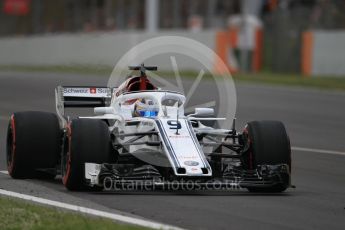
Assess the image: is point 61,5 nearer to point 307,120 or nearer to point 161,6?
point 161,6

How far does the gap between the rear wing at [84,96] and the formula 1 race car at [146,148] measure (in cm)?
91

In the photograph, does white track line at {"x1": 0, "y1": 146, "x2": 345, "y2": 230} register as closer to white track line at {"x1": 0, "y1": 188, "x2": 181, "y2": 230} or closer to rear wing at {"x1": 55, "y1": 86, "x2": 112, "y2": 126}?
white track line at {"x1": 0, "y1": 188, "x2": 181, "y2": 230}

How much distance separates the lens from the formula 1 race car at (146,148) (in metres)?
10.4

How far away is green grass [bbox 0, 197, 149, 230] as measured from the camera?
8383mm

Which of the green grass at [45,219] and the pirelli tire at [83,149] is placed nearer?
the green grass at [45,219]

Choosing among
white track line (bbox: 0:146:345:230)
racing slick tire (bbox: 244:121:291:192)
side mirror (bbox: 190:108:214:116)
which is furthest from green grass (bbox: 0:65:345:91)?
white track line (bbox: 0:146:345:230)

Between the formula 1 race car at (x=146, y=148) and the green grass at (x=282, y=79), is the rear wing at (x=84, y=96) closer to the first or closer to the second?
the formula 1 race car at (x=146, y=148)

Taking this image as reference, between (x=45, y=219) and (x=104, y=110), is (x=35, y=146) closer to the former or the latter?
(x=104, y=110)

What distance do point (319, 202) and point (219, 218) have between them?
5.29ft

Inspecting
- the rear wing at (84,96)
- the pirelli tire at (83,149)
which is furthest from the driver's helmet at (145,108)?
the rear wing at (84,96)

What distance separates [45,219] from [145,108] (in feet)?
9.72

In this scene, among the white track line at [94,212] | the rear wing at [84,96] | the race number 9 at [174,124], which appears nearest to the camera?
the white track line at [94,212]

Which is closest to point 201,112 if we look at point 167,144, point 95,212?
point 167,144

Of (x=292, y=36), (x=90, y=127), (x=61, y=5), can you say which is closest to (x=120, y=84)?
(x=90, y=127)
